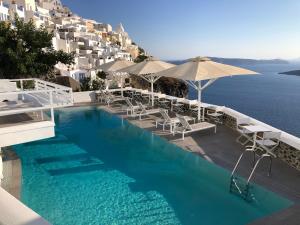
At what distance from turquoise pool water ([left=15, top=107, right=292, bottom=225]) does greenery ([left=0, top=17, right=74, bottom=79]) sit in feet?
27.9

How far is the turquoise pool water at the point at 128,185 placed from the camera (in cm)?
529

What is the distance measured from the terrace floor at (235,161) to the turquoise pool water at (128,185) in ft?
0.87

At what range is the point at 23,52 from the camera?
54.0ft

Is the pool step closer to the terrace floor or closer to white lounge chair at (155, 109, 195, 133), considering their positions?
the terrace floor

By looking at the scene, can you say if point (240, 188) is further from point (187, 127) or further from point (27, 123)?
point (27, 123)

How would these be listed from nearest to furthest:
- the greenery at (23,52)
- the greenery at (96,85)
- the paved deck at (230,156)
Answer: the paved deck at (230,156)
the greenery at (23,52)
the greenery at (96,85)

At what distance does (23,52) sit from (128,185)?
13.4m

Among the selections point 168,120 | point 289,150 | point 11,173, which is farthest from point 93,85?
point 289,150

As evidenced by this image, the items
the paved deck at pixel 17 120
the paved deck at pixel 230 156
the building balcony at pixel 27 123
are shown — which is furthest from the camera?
the paved deck at pixel 17 120

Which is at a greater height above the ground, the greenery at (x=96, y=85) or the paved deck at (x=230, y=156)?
the greenery at (x=96, y=85)

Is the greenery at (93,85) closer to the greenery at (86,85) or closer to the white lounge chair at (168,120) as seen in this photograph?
the greenery at (86,85)

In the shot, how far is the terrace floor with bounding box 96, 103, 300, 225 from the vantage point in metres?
5.08

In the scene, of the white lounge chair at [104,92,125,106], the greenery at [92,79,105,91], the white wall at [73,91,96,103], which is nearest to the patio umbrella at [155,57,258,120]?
the white lounge chair at [104,92,125,106]

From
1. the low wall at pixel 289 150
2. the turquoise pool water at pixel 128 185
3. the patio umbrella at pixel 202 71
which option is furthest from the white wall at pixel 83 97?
the low wall at pixel 289 150
